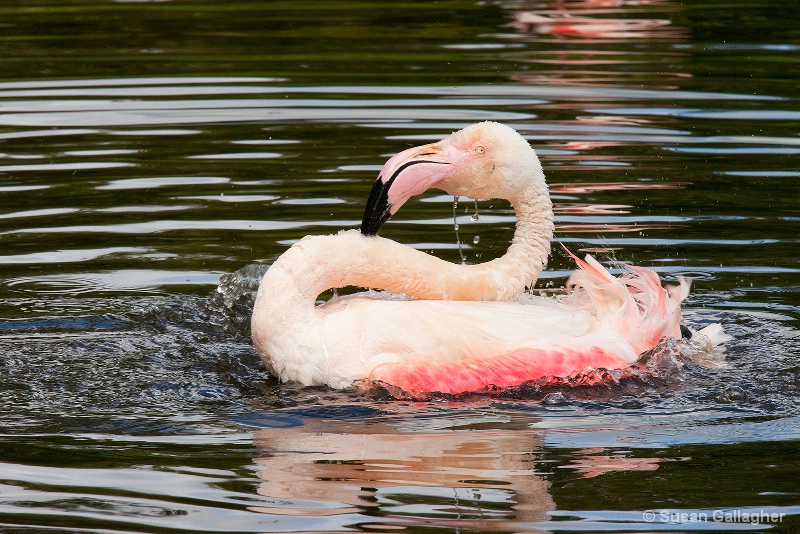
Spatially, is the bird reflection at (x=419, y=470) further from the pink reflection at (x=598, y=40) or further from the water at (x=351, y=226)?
the pink reflection at (x=598, y=40)

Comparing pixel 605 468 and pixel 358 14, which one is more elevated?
pixel 358 14

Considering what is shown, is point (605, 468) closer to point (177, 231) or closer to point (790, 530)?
point (790, 530)

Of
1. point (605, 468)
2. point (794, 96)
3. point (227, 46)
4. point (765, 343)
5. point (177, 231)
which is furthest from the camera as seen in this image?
point (227, 46)

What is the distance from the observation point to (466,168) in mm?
5609

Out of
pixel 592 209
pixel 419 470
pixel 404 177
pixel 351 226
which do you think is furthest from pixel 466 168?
pixel 592 209

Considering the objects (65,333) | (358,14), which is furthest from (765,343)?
(358,14)

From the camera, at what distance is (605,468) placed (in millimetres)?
4590

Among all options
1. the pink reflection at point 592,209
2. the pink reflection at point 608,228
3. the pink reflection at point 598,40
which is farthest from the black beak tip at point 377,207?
the pink reflection at point 598,40

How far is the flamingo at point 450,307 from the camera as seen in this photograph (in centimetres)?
534

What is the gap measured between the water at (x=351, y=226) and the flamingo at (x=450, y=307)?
0.14m

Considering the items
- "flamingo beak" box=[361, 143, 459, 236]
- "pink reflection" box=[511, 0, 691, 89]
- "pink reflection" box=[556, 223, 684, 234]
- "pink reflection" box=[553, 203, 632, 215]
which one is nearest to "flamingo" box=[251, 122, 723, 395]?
"flamingo beak" box=[361, 143, 459, 236]

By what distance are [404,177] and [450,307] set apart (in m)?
0.59

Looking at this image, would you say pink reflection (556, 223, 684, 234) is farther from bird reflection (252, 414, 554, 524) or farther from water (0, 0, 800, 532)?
bird reflection (252, 414, 554, 524)

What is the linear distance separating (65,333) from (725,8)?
379 inches
